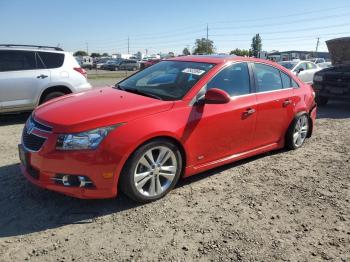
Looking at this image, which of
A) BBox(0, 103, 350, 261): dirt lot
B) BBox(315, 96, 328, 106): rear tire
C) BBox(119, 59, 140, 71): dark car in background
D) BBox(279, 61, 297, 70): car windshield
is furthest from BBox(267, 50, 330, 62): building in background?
BBox(0, 103, 350, 261): dirt lot

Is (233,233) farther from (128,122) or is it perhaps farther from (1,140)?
(1,140)

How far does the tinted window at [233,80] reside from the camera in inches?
187

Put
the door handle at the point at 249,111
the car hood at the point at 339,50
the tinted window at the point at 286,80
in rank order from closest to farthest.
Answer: the door handle at the point at 249,111 < the tinted window at the point at 286,80 < the car hood at the point at 339,50

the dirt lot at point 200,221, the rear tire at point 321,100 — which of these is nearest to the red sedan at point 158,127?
the dirt lot at point 200,221

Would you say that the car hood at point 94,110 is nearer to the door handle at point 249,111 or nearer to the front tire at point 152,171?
the front tire at point 152,171

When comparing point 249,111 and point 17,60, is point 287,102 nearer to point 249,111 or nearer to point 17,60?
point 249,111

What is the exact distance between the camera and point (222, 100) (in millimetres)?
4320

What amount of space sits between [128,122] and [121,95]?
0.88 m

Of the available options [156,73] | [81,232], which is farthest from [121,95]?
[81,232]

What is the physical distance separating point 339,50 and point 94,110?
11.3 metres

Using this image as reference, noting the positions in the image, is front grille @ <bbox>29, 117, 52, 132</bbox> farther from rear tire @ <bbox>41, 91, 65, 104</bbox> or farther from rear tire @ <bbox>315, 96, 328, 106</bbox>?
rear tire @ <bbox>315, 96, 328, 106</bbox>

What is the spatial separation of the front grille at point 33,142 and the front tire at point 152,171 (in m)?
A: 0.90

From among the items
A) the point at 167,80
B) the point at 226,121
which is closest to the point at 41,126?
the point at 167,80

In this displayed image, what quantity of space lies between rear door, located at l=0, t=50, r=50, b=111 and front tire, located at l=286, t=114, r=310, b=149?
540 centimetres
